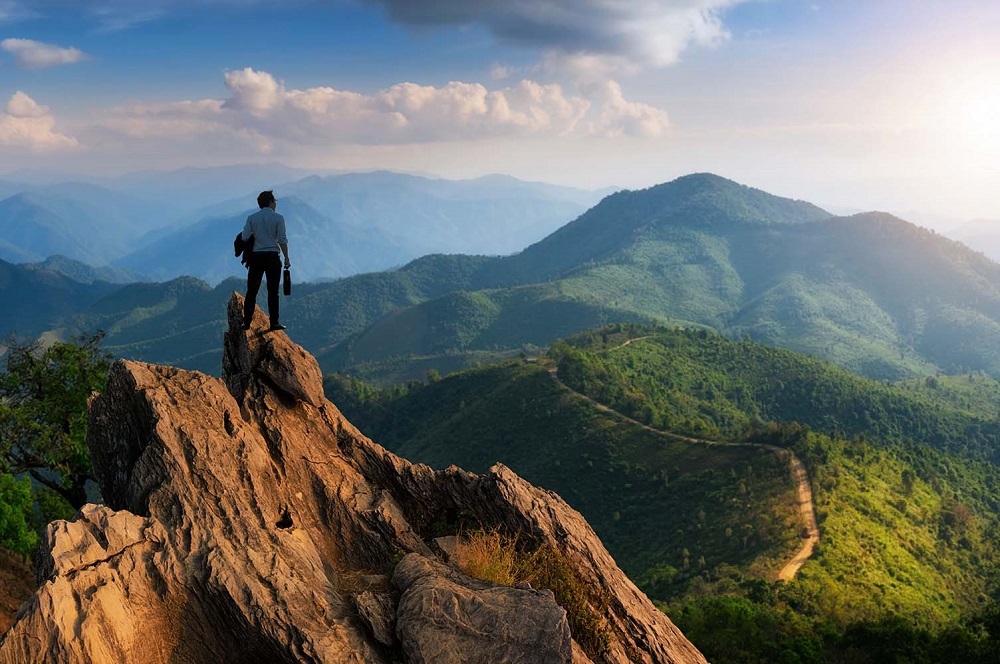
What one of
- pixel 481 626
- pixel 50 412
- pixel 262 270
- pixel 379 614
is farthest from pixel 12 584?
pixel 481 626

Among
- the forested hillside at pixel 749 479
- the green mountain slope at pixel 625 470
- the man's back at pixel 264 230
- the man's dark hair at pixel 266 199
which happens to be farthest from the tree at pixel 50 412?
the green mountain slope at pixel 625 470

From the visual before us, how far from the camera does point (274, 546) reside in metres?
10.8

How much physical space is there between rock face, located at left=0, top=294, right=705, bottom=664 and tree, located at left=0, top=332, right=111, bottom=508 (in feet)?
47.8

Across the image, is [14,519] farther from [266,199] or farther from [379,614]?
[379,614]

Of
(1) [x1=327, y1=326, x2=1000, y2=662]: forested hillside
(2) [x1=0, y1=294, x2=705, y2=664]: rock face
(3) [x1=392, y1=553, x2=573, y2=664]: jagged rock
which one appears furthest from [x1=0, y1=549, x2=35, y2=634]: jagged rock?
(1) [x1=327, y1=326, x2=1000, y2=662]: forested hillside

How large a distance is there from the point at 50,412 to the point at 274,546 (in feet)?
73.0

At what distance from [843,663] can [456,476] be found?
A: 106ft

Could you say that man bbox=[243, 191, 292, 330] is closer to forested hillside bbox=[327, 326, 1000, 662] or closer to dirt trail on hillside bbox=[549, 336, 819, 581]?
forested hillside bbox=[327, 326, 1000, 662]

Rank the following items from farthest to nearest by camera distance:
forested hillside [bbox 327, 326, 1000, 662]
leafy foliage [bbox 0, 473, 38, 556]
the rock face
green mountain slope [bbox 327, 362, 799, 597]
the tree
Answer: green mountain slope [bbox 327, 362, 799, 597]
forested hillside [bbox 327, 326, 1000, 662]
the tree
leafy foliage [bbox 0, 473, 38, 556]
the rock face

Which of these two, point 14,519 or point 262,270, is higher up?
point 262,270

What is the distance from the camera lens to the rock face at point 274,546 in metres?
9.20

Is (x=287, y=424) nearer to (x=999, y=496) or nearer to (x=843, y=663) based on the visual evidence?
(x=843, y=663)

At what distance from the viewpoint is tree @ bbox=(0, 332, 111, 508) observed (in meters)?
25.1

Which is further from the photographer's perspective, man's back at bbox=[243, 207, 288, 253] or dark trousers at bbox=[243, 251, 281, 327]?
dark trousers at bbox=[243, 251, 281, 327]
